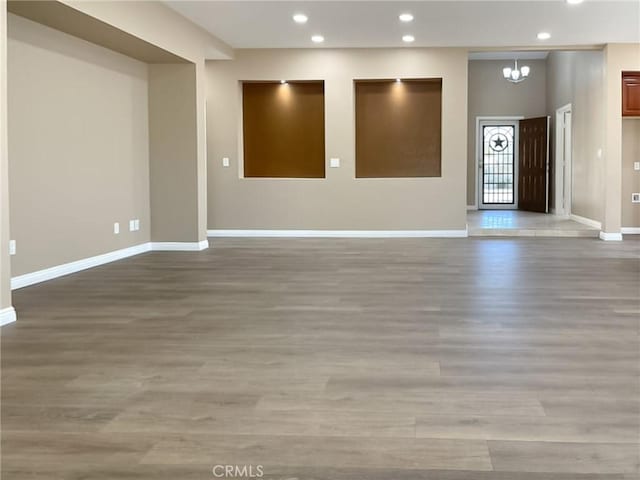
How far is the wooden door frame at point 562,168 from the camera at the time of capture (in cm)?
1259

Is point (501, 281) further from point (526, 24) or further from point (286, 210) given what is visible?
point (286, 210)

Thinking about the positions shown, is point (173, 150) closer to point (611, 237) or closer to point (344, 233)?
point (344, 233)

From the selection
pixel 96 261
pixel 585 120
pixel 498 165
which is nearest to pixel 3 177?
pixel 96 261

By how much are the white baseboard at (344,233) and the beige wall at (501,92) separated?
5395 millimetres

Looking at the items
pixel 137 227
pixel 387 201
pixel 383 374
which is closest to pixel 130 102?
pixel 137 227

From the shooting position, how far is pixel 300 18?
793 cm

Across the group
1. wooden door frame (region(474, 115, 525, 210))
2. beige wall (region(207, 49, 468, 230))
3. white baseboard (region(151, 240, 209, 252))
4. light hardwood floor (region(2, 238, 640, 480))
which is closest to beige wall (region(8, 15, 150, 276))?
white baseboard (region(151, 240, 209, 252))

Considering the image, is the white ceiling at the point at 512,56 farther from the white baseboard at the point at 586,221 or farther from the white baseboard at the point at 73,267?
the white baseboard at the point at 73,267

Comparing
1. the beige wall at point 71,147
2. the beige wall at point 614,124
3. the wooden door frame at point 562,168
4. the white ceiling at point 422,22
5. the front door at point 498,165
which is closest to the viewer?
the beige wall at point 71,147

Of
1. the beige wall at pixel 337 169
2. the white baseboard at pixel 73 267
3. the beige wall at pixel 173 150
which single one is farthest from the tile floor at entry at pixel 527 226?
the white baseboard at pixel 73 267

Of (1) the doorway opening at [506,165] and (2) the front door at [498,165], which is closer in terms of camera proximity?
(1) the doorway opening at [506,165]

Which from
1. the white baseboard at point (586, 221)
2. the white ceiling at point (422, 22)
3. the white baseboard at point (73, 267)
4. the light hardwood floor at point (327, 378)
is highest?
the white ceiling at point (422, 22)

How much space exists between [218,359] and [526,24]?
6556 mm

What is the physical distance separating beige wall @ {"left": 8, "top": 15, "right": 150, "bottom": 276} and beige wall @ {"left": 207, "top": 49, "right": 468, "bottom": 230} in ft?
7.03
